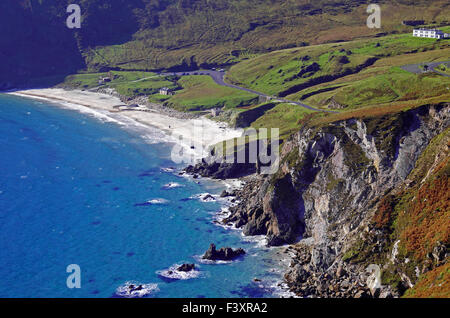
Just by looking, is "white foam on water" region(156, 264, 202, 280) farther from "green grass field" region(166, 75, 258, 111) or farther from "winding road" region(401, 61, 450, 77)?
"winding road" region(401, 61, 450, 77)

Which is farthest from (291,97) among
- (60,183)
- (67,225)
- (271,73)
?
(67,225)

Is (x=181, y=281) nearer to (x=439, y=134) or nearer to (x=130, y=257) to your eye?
(x=130, y=257)

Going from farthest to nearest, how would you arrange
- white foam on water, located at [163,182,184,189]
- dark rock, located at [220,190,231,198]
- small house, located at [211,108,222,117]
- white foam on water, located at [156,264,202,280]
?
small house, located at [211,108,222,117], white foam on water, located at [163,182,184,189], dark rock, located at [220,190,231,198], white foam on water, located at [156,264,202,280]

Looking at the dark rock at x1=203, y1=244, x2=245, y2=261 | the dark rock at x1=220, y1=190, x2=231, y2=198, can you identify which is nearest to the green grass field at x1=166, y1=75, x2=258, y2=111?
the dark rock at x1=220, y1=190, x2=231, y2=198

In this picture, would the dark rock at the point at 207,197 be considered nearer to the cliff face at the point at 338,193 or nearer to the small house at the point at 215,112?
the cliff face at the point at 338,193

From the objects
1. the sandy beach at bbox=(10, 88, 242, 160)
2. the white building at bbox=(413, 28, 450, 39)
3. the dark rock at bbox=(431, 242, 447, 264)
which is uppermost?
the white building at bbox=(413, 28, 450, 39)

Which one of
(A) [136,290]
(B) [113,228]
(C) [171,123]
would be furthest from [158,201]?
(C) [171,123]
